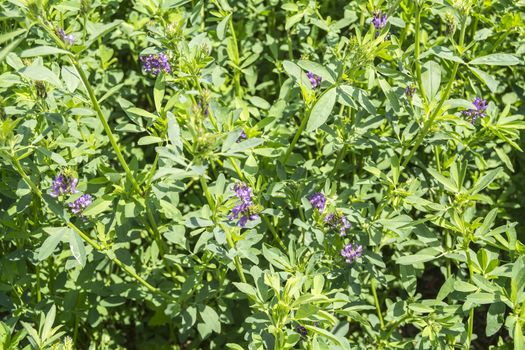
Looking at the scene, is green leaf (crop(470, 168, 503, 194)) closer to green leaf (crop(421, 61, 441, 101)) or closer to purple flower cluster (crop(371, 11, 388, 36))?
green leaf (crop(421, 61, 441, 101))

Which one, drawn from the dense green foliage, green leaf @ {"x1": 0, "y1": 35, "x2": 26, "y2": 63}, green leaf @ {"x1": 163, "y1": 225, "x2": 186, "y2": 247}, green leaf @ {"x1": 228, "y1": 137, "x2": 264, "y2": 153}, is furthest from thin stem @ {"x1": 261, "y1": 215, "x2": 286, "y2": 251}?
green leaf @ {"x1": 0, "y1": 35, "x2": 26, "y2": 63}

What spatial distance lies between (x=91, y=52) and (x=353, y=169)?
1529 millimetres

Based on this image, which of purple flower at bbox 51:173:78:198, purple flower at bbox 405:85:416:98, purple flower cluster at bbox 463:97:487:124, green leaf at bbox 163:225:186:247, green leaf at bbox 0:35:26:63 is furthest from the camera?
purple flower cluster at bbox 463:97:487:124

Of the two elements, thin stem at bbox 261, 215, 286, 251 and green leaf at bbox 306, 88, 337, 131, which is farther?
thin stem at bbox 261, 215, 286, 251

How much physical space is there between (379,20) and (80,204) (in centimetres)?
150

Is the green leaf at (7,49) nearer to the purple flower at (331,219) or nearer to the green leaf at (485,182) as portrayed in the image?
the purple flower at (331,219)

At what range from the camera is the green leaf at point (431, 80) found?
8.20ft

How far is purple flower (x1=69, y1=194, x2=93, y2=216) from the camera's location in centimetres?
259

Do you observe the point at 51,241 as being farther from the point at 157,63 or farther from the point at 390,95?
the point at 390,95

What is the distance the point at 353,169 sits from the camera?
3234 mm

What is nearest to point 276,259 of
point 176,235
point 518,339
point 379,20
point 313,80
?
point 176,235

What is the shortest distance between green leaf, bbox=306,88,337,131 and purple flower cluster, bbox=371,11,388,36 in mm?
493

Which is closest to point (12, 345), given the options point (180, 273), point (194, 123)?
point (180, 273)

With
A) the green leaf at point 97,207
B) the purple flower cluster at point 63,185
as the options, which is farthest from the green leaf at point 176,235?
the purple flower cluster at point 63,185
